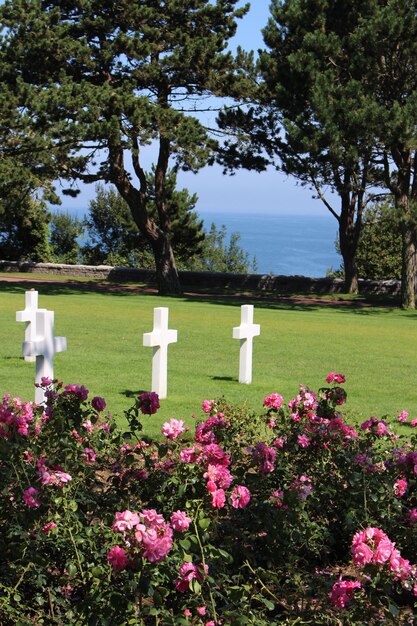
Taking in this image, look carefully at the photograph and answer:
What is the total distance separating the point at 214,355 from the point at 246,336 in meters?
3.61

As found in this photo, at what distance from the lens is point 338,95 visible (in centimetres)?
2720

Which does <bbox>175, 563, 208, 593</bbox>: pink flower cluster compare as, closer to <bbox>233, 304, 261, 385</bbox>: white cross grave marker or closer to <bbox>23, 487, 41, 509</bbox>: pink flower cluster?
<bbox>23, 487, 41, 509</bbox>: pink flower cluster

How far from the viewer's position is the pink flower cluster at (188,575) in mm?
3300

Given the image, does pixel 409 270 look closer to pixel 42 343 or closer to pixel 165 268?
pixel 165 268

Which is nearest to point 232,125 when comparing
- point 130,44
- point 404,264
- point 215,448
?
point 130,44

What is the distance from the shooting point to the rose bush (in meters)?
3.30

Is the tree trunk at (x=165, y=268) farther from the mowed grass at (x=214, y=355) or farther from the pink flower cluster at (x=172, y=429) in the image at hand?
the pink flower cluster at (x=172, y=429)

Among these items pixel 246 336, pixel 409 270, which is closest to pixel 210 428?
pixel 246 336

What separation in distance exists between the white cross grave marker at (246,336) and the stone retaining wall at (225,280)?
2608 centimetres

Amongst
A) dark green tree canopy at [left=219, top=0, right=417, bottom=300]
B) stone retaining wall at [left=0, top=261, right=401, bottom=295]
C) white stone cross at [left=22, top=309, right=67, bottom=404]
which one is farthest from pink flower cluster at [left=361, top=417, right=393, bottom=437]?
stone retaining wall at [left=0, top=261, right=401, bottom=295]

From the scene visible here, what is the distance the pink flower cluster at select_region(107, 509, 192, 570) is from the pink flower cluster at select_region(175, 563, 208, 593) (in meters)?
0.18

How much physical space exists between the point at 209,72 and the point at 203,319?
37.5 ft

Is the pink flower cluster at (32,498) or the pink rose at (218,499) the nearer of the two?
the pink rose at (218,499)

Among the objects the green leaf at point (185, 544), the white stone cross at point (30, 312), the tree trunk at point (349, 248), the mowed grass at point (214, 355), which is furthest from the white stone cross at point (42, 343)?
the tree trunk at point (349, 248)
